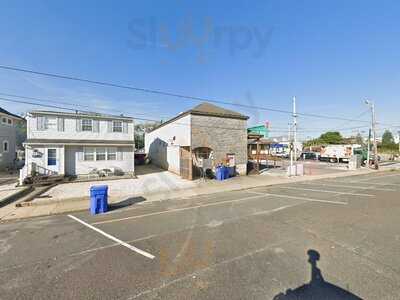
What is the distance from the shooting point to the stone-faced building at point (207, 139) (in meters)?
17.6

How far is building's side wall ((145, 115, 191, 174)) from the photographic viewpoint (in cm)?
1850

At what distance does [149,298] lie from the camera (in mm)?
3191

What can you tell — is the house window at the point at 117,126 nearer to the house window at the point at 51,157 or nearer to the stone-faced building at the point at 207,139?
the house window at the point at 51,157

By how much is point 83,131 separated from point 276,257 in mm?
17764

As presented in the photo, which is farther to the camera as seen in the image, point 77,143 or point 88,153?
point 88,153

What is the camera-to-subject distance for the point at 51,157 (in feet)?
52.2

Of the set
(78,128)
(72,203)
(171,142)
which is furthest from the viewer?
(171,142)

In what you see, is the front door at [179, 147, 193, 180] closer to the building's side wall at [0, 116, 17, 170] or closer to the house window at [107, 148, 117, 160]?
the house window at [107, 148, 117, 160]

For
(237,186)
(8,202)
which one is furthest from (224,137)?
(8,202)

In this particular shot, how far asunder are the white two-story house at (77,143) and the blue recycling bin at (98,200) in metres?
9.55

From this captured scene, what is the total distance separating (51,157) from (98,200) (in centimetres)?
1054

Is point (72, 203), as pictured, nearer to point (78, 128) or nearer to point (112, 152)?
point (112, 152)

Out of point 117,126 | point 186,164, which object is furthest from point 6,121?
point 186,164

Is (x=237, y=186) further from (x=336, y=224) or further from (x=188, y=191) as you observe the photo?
(x=336, y=224)
